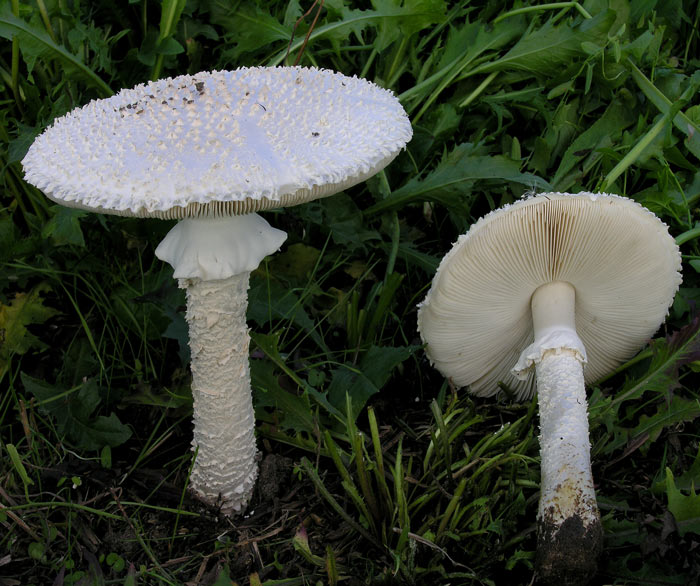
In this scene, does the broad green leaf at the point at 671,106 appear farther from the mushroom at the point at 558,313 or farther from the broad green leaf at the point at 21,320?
the broad green leaf at the point at 21,320

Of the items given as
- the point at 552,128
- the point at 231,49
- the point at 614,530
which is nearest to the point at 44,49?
the point at 231,49

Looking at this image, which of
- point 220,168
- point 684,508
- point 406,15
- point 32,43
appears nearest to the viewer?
point 220,168

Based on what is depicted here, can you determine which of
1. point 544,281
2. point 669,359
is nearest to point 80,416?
point 544,281

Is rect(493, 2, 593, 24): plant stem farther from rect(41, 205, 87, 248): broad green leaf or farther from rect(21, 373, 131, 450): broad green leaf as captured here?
rect(21, 373, 131, 450): broad green leaf

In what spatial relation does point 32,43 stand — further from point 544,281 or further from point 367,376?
point 544,281

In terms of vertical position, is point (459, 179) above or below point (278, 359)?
above

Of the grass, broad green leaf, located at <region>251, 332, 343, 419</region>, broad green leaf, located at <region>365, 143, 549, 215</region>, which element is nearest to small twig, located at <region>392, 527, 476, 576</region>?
the grass
